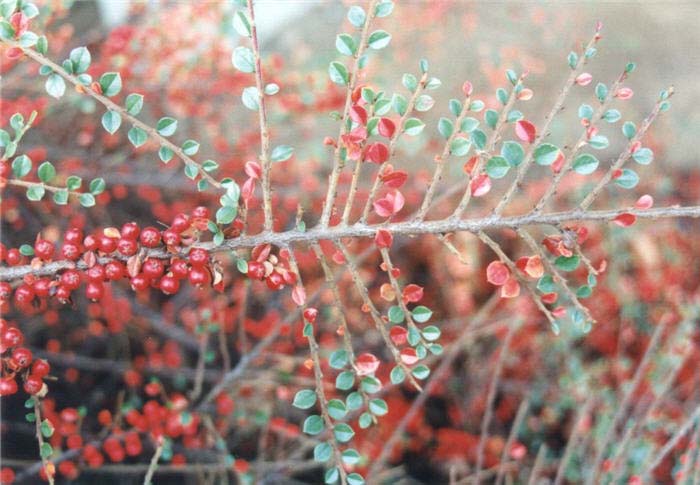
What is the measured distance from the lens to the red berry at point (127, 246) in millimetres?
729

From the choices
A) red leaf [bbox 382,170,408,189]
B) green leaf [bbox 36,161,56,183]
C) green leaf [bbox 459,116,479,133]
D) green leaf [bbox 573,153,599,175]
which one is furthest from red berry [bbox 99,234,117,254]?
green leaf [bbox 573,153,599,175]

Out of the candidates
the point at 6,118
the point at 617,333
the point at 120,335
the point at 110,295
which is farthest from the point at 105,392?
the point at 617,333

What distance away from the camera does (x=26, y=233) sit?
176cm

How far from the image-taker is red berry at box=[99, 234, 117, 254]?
73cm

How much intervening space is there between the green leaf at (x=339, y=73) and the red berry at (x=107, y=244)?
31cm

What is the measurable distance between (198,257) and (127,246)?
0.08 m

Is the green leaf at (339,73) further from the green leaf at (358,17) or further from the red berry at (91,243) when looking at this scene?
the red berry at (91,243)

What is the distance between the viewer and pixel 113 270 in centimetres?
74

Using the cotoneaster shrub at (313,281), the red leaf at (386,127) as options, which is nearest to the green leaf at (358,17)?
the cotoneaster shrub at (313,281)

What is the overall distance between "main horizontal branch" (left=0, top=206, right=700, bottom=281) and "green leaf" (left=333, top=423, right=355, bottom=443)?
0.23m

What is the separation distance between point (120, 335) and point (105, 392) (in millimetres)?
161

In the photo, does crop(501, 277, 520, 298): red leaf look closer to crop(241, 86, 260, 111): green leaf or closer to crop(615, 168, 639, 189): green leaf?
crop(615, 168, 639, 189): green leaf

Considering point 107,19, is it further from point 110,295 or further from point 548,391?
point 548,391

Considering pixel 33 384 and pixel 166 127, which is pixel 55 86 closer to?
pixel 166 127
